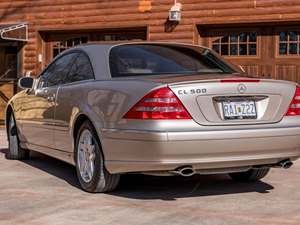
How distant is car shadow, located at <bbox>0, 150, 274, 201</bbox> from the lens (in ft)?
19.9

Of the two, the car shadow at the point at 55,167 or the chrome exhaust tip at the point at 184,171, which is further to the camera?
the car shadow at the point at 55,167

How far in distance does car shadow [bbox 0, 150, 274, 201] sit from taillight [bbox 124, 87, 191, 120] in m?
0.89

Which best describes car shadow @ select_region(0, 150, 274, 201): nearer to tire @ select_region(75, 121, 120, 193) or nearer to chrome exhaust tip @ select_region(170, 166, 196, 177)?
tire @ select_region(75, 121, 120, 193)

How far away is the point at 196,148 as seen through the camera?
5.31 metres

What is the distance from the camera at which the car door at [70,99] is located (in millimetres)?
6348

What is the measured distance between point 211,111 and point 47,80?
2.70 meters

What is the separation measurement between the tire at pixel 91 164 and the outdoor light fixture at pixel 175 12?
7.36 m

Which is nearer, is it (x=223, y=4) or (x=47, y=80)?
(x=47, y=80)

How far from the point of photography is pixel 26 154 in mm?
8617

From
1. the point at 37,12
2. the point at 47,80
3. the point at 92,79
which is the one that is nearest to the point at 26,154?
the point at 47,80

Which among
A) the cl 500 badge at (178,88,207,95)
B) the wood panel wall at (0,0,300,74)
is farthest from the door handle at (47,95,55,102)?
the wood panel wall at (0,0,300,74)

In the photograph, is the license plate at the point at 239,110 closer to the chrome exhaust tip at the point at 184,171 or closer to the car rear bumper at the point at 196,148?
the car rear bumper at the point at 196,148

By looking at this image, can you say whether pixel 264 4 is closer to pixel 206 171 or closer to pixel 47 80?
pixel 47 80

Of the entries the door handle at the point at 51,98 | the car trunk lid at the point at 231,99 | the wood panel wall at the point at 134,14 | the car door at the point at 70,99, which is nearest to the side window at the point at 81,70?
the car door at the point at 70,99
